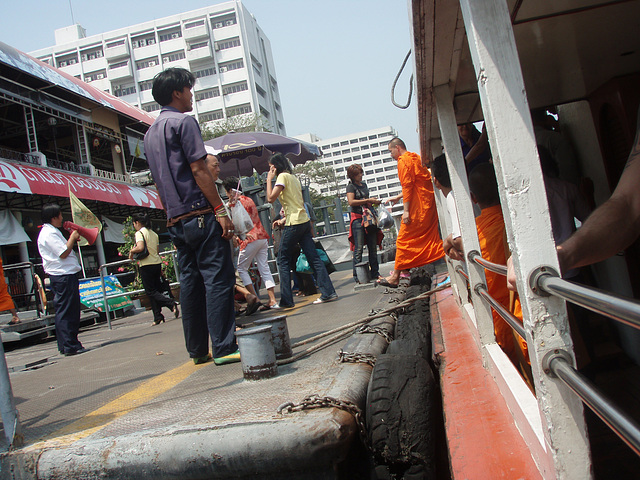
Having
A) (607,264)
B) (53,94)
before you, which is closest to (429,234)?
(607,264)

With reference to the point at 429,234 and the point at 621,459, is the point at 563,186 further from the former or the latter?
the point at 429,234

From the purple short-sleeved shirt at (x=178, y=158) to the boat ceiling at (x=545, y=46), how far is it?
151 cm

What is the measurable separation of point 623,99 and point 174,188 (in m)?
2.82

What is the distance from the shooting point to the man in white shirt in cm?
542

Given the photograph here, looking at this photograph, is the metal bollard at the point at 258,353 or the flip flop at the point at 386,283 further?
the flip flop at the point at 386,283

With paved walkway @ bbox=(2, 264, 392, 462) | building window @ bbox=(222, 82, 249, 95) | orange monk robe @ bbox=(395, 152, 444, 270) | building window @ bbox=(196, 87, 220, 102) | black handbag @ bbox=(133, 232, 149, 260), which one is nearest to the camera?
paved walkway @ bbox=(2, 264, 392, 462)

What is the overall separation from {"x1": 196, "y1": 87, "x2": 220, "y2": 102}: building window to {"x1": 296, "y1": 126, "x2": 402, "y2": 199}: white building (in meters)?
80.6

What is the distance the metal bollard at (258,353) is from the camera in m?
2.68

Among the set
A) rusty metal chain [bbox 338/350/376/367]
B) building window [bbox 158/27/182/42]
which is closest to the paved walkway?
rusty metal chain [bbox 338/350/376/367]

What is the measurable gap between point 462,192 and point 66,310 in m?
4.50

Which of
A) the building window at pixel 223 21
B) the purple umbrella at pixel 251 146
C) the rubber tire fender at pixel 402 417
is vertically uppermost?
the building window at pixel 223 21

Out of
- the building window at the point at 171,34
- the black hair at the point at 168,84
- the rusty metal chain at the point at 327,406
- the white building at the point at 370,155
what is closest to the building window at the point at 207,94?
the building window at the point at 171,34

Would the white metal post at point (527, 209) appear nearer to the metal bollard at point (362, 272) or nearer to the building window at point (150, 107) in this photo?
the metal bollard at point (362, 272)

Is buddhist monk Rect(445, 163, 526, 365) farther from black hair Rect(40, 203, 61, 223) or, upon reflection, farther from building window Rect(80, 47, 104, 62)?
building window Rect(80, 47, 104, 62)
